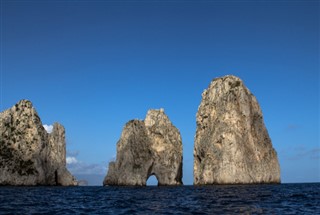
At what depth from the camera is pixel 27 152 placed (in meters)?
161

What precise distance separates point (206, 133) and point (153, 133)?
1278 inches

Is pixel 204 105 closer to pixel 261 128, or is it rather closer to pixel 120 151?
pixel 261 128

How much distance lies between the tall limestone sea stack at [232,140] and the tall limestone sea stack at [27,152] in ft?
201

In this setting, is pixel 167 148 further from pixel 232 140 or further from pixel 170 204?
pixel 170 204

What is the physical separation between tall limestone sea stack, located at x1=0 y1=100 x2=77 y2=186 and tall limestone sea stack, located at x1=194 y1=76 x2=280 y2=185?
201 ft

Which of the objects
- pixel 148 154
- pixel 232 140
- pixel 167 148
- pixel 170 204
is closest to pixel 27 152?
pixel 148 154

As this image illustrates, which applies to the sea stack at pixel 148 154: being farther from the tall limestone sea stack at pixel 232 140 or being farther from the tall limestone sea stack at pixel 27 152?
the tall limestone sea stack at pixel 27 152

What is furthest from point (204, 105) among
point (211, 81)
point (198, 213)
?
point (198, 213)

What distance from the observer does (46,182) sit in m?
162

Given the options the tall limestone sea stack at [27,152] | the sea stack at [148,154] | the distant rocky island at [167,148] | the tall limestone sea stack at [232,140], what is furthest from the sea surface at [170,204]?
the sea stack at [148,154]

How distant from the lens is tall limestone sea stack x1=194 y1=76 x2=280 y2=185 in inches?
5364

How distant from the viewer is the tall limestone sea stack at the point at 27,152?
15325 cm

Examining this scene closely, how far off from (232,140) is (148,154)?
42716 millimetres

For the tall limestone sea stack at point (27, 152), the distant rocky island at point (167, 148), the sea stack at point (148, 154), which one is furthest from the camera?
the sea stack at point (148, 154)
